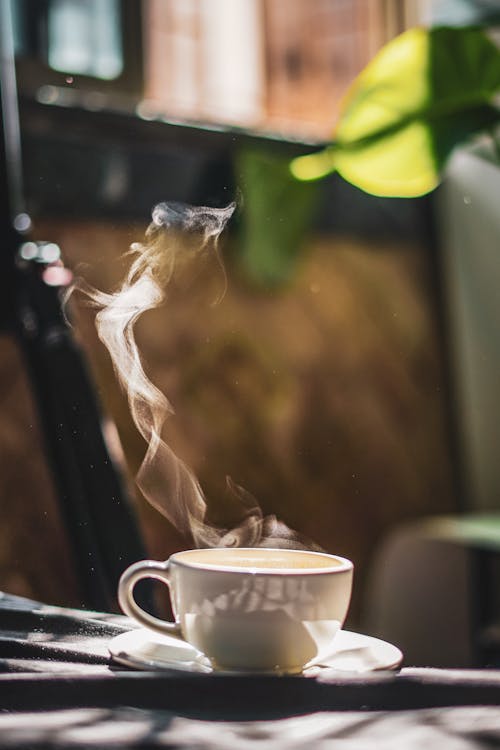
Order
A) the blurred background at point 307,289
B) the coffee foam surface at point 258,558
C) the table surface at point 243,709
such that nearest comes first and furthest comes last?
the table surface at point 243,709 → the coffee foam surface at point 258,558 → the blurred background at point 307,289

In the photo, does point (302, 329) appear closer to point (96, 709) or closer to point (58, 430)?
point (58, 430)

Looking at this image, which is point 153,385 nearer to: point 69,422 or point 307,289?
point 69,422

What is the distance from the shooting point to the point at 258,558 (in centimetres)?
44

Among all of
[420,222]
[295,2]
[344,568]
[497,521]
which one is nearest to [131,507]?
[344,568]

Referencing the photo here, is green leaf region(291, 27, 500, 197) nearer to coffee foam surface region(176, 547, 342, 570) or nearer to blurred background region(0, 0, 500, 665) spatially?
coffee foam surface region(176, 547, 342, 570)

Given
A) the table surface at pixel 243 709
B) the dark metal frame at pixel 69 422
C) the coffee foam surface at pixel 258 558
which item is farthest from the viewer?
the dark metal frame at pixel 69 422

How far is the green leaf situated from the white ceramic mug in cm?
38

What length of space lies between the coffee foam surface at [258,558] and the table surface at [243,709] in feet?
0.19

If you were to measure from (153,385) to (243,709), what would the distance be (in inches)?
8.7

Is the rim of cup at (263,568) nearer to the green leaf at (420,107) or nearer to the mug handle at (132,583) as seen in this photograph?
the mug handle at (132,583)

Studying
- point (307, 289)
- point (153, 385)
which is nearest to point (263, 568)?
point (153, 385)

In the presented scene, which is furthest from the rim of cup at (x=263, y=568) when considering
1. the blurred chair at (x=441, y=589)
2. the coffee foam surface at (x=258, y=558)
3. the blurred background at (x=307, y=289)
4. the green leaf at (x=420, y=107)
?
the blurred chair at (x=441, y=589)

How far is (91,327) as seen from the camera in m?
0.57

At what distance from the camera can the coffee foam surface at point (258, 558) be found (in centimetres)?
44
